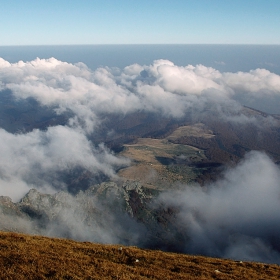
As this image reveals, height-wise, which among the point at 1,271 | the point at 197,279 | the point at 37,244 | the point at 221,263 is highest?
the point at 1,271

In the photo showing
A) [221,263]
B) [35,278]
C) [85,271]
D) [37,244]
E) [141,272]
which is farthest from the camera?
[221,263]

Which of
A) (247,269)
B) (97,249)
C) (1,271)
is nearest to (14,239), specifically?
(97,249)

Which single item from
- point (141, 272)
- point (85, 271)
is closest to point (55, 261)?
point (85, 271)

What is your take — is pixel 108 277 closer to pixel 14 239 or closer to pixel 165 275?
pixel 165 275

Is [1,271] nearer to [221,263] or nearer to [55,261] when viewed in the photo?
[55,261]

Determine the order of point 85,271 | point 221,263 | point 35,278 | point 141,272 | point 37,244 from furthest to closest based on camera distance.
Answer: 1. point 221,263
2. point 37,244
3. point 141,272
4. point 85,271
5. point 35,278

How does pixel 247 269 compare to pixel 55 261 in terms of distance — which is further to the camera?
pixel 247 269

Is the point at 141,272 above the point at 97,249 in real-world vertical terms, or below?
above
